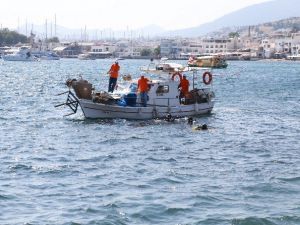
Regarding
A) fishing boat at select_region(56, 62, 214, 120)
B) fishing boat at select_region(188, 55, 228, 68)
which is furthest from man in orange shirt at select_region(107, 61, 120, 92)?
fishing boat at select_region(188, 55, 228, 68)

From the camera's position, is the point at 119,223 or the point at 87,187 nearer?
the point at 119,223

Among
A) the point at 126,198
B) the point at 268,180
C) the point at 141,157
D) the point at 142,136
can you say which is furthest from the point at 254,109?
the point at 126,198

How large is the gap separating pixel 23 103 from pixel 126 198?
3371 cm

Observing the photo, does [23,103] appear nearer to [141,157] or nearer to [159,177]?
[141,157]

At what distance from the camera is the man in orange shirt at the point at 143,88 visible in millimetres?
37875

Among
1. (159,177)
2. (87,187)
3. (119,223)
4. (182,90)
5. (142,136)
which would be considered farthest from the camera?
(182,90)

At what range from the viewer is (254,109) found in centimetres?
4834

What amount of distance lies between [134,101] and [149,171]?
49.2 feet

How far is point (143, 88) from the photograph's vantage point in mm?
38062

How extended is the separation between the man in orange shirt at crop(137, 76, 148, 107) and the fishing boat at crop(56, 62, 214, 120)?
0.72 feet

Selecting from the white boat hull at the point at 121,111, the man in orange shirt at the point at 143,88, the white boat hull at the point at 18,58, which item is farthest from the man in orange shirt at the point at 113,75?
the white boat hull at the point at 18,58

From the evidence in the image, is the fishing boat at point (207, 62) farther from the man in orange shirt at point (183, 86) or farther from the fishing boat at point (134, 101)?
the fishing boat at point (134, 101)

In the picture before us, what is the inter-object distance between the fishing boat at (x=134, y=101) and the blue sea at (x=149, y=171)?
66cm

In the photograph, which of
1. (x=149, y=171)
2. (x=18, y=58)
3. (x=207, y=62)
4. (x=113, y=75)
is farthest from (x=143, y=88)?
(x=18, y=58)
